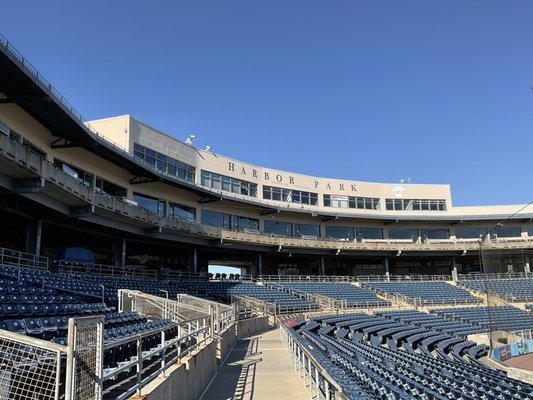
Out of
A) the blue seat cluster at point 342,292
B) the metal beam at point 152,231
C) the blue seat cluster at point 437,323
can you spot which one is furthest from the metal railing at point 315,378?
the blue seat cluster at point 342,292

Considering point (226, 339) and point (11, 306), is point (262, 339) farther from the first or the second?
point (11, 306)

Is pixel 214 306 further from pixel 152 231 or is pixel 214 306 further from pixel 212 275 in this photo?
pixel 212 275

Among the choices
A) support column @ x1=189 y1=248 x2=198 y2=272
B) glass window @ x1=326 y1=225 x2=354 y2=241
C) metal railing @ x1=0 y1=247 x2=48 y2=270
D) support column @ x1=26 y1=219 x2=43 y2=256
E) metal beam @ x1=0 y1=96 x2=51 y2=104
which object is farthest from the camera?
glass window @ x1=326 y1=225 x2=354 y2=241

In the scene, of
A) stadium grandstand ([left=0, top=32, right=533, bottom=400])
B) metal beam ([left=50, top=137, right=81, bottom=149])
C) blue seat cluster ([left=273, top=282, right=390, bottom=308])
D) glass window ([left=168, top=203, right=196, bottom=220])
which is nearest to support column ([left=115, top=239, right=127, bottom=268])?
stadium grandstand ([left=0, top=32, right=533, bottom=400])

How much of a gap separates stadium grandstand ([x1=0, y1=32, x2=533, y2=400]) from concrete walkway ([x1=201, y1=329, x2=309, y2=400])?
0.80ft

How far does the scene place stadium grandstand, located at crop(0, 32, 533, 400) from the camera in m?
6.96

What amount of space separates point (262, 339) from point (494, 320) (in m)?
10.1

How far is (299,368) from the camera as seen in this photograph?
38.3 feet

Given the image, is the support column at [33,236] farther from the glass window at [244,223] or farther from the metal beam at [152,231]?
the glass window at [244,223]

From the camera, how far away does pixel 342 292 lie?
38031 millimetres

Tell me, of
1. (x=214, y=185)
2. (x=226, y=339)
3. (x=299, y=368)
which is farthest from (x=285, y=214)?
(x=299, y=368)

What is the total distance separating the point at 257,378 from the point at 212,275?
89.7ft

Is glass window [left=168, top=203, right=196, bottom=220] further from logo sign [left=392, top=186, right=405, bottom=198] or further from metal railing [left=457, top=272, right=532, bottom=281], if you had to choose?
logo sign [left=392, top=186, right=405, bottom=198]

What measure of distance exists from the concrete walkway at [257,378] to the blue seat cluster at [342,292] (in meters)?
19.4
